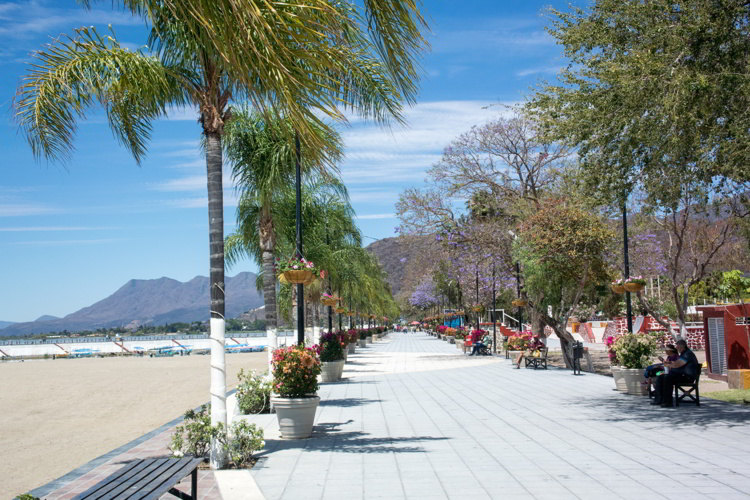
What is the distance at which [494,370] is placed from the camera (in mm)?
24094

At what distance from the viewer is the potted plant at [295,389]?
10016 mm

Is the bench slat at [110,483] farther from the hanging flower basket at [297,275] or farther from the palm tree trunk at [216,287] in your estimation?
the hanging flower basket at [297,275]

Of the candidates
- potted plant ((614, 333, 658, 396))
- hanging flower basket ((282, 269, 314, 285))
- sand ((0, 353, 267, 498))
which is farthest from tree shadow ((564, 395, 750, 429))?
sand ((0, 353, 267, 498))

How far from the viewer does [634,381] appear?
15.1 meters

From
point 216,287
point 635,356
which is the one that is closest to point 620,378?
point 635,356

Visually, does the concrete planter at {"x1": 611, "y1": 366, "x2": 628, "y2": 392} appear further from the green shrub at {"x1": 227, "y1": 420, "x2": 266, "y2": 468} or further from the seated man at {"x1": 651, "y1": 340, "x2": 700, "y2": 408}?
the green shrub at {"x1": 227, "y1": 420, "x2": 266, "y2": 468}

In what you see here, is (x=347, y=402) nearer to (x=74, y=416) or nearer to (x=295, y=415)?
(x=295, y=415)

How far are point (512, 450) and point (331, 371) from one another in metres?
12.2

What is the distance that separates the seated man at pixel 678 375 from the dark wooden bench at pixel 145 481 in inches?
386

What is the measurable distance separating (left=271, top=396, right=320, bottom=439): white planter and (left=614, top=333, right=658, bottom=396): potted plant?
810cm

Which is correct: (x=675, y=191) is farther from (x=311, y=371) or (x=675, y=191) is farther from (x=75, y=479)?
(x=75, y=479)

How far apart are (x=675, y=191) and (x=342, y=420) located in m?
7.39

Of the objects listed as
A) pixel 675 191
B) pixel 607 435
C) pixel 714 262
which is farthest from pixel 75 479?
pixel 714 262

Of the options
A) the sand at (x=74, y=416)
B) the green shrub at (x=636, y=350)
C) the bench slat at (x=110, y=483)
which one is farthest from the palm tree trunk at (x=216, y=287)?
the green shrub at (x=636, y=350)
